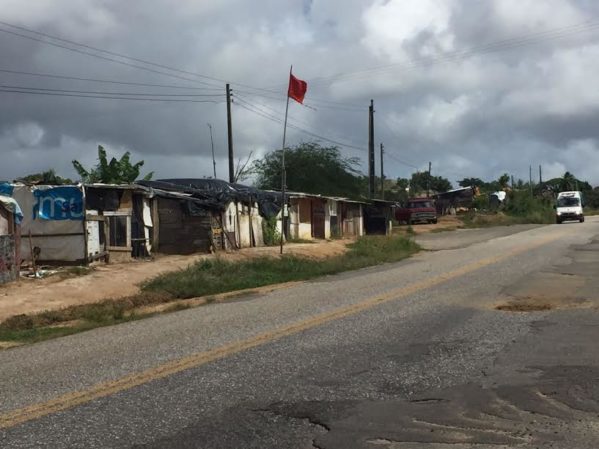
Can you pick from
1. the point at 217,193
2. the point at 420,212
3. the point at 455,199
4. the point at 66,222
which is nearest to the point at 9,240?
the point at 66,222

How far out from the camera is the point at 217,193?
2636 cm

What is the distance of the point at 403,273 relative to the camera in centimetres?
1853

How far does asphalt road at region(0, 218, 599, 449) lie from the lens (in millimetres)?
5035

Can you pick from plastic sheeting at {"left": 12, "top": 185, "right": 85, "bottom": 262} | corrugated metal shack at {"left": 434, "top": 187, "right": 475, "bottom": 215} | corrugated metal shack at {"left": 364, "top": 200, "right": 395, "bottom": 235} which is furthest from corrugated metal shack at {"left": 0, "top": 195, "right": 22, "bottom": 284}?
corrugated metal shack at {"left": 434, "top": 187, "right": 475, "bottom": 215}

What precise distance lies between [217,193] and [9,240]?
34.0 ft

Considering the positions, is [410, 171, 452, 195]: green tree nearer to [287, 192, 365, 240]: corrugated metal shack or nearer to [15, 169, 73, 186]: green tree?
[287, 192, 365, 240]: corrugated metal shack

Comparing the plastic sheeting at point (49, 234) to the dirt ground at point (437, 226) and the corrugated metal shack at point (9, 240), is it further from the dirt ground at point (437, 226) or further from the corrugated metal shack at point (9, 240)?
the dirt ground at point (437, 226)

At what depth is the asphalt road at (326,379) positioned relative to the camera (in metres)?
5.04

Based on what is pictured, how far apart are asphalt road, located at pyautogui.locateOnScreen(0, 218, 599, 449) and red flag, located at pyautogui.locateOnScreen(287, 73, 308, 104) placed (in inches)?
490

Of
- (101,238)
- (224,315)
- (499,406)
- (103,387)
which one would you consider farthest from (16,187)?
(499,406)

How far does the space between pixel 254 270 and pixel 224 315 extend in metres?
9.00

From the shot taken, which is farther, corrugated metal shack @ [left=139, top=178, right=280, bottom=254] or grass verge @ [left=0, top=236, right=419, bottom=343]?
corrugated metal shack @ [left=139, top=178, right=280, bottom=254]

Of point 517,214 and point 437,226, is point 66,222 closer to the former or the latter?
point 437,226

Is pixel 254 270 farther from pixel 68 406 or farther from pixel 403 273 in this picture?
pixel 68 406
